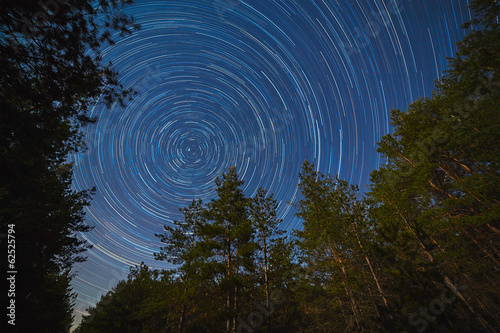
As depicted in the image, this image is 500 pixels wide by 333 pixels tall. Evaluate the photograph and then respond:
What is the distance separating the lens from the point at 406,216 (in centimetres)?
1330

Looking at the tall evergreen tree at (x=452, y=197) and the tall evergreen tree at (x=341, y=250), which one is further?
the tall evergreen tree at (x=341, y=250)

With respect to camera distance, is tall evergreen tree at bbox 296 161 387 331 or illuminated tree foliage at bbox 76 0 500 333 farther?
tall evergreen tree at bbox 296 161 387 331

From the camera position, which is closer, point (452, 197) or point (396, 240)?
point (396, 240)

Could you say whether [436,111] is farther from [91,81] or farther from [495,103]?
[91,81]

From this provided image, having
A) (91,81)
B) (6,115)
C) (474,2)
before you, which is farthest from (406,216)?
(6,115)

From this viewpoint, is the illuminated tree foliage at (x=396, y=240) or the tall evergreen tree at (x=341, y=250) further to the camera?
the tall evergreen tree at (x=341, y=250)

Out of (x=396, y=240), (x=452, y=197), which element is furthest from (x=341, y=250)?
(x=452, y=197)

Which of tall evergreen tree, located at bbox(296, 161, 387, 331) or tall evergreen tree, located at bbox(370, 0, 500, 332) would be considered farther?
tall evergreen tree, located at bbox(296, 161, 387, 331)

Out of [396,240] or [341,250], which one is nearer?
[396,240]

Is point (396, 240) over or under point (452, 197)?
under

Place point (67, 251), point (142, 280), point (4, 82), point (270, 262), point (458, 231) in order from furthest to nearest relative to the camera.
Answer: point (142, 280) < point (67, 251) < point (270, 262) < point (458, 231) < point (4, 82)

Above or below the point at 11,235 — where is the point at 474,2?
above

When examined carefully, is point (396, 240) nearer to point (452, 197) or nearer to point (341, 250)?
point (341, 250)

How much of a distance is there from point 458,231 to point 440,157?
18.9 feet
